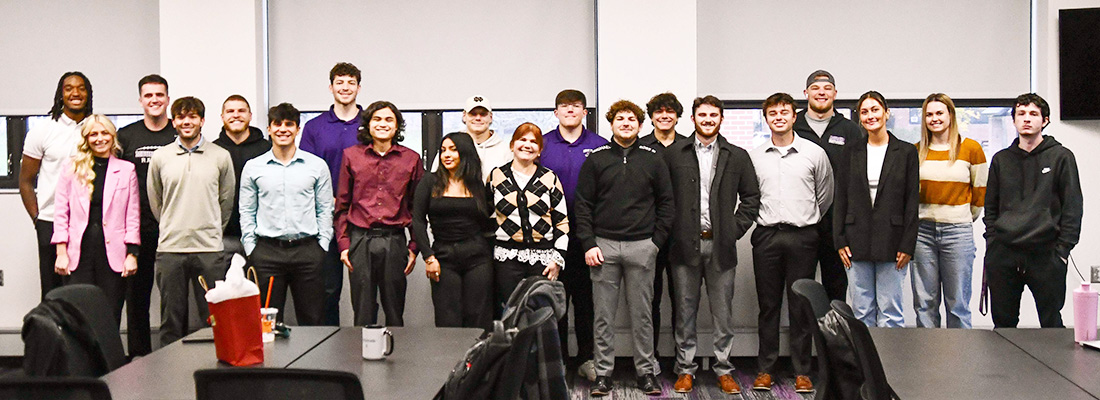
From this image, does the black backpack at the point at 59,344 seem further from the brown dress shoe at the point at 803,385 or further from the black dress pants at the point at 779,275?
the brown dress shoe at the point at 803,385

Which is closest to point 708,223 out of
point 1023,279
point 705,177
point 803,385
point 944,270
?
point 705,177

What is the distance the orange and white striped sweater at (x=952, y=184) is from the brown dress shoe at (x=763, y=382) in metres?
1.16

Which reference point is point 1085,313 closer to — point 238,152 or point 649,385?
point 649,385

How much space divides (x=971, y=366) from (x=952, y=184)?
8.21ft

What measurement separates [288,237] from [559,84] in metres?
2.09

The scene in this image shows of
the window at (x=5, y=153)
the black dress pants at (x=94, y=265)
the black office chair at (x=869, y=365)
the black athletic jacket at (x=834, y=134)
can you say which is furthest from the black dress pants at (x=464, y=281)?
the window at (x=5, y=153)

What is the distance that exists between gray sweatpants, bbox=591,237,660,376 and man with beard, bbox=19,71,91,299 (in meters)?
3.00

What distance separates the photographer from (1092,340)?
2814 mm

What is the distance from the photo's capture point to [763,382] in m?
4.99

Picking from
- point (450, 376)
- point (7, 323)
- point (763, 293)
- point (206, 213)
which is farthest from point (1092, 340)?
point (7, 323)

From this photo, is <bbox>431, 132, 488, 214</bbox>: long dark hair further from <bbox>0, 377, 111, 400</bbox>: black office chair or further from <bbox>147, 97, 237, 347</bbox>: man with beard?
<bbox>0, 377, 111, 400</bbox>: black office chair

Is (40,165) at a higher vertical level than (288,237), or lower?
higher

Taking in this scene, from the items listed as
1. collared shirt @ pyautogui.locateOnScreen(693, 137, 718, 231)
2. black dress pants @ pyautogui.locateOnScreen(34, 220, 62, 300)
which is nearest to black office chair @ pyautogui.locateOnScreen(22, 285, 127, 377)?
black dress pants @ pyautogui.locateOnScreen(34, 220, 62, 300)

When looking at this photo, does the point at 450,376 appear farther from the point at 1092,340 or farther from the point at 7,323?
the point at 7,323
